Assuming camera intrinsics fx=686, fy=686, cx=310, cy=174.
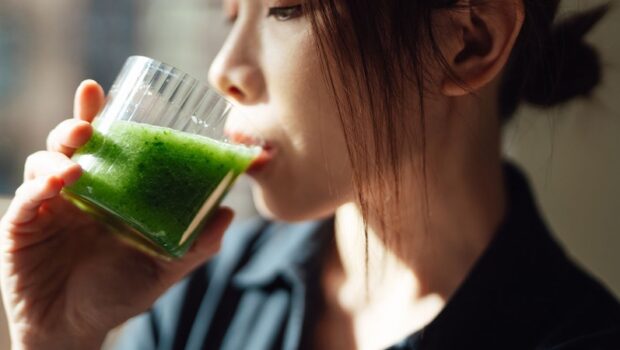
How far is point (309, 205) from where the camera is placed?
85 cm

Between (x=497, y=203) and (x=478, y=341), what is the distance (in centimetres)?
20

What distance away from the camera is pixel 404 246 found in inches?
38.0

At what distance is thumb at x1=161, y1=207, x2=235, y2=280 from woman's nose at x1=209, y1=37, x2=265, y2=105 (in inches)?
8.0

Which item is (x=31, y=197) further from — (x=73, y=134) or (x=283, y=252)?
(x=283, y=252)

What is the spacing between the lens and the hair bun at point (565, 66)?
0.91 meters

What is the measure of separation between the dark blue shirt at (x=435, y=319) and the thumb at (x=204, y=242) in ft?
0.44

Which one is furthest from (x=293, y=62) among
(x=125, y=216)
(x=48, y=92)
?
(x=48, y=92)

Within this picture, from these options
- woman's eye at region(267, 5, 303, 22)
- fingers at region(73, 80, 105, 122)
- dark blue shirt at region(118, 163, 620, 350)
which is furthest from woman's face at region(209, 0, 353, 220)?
dark blue shirt at region(118, 163, 620, 350)

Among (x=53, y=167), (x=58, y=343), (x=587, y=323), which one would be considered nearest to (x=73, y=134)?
(x=53, y=167)

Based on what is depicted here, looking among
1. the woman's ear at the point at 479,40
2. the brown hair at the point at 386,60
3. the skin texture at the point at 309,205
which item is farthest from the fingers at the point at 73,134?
the woman's ear at the point at 479,40

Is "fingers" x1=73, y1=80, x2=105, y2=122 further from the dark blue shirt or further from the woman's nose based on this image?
the dark blue shirt

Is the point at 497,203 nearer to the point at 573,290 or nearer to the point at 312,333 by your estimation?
the point at 573,290

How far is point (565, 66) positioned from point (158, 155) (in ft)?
1.92

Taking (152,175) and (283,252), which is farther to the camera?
(283,252)
